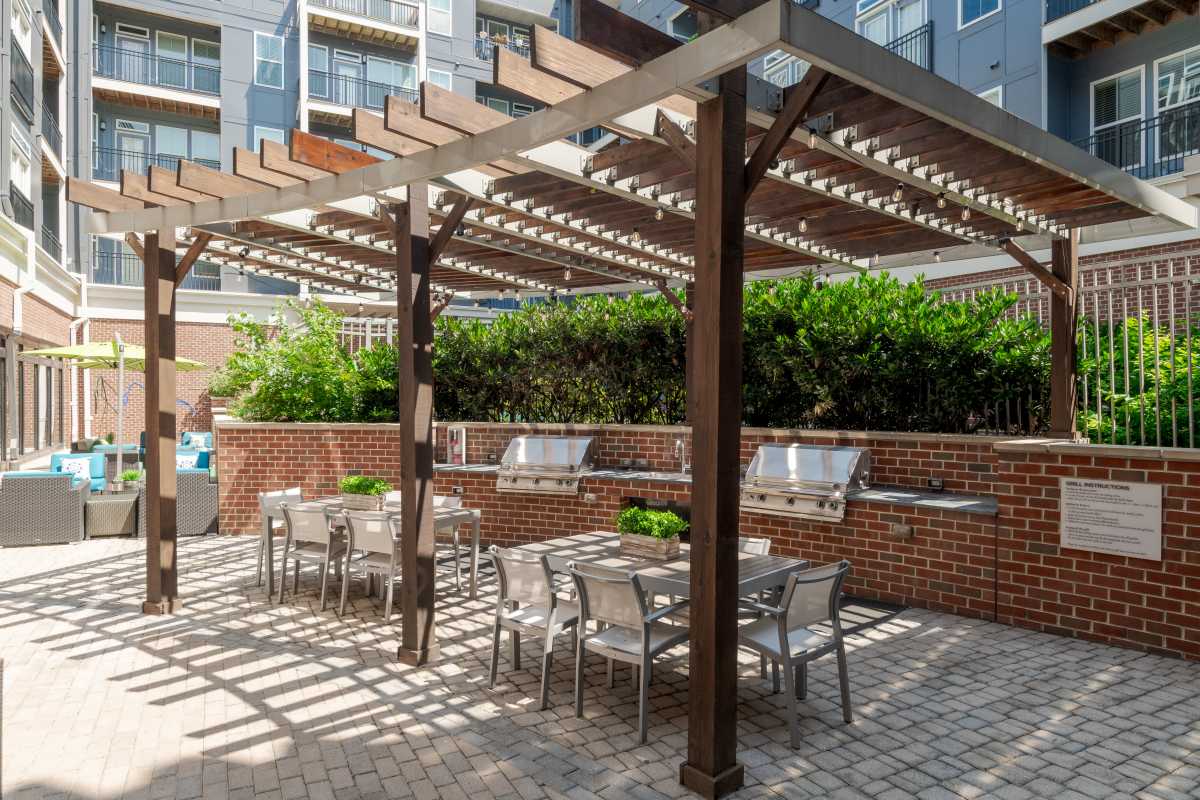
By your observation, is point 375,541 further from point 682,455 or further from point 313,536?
point 682,455

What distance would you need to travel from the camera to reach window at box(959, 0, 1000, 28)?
13836mm

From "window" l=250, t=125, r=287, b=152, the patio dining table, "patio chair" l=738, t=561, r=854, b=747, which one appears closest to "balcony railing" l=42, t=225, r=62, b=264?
"window" l=250, t=125, r=287, b=152

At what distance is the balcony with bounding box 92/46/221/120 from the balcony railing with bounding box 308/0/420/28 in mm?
4607

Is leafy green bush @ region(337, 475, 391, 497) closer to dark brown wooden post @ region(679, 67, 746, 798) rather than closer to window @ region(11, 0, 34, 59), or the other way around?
dark brown wooden post @ region(679, 67, 746, 798)

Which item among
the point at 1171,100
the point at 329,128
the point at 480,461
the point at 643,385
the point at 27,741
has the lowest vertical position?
the point at 27,741

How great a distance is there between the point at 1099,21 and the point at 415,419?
1281cm

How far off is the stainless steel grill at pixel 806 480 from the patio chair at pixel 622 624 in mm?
2752

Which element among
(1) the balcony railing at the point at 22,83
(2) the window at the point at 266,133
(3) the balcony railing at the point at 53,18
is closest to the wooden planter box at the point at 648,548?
(1) the balcony railing at the point at 22,83

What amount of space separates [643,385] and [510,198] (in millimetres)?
3680

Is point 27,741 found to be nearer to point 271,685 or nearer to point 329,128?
point 271,685

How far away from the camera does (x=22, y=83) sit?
13891mm

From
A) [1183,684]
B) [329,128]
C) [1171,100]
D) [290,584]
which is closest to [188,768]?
[290,584]

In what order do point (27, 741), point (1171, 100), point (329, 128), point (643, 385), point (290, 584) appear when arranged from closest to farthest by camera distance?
1. point (27, 741)
2. point (290, 584)
3. point (643, 385)
4. point (1171, 100)
5. point (329, 128)

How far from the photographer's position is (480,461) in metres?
9.55
